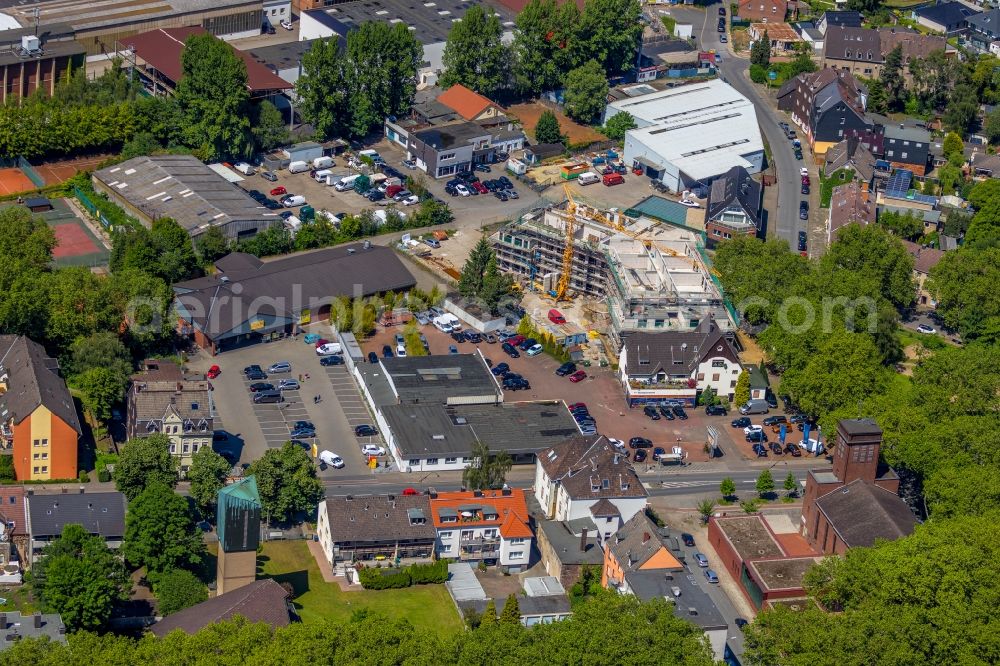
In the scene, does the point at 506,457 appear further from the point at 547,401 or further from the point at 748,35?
the point at 748,35

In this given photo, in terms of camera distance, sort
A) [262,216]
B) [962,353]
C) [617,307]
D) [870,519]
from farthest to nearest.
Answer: [262,216] → [617,307] → [962,353] → [870,519]

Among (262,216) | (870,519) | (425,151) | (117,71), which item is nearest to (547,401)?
(870,519)

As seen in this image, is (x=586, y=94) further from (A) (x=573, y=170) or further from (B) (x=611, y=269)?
(B) (x=611, y=269)

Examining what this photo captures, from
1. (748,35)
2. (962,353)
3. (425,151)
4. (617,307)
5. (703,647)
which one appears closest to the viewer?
(703,647)

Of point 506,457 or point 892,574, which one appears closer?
point 892,574

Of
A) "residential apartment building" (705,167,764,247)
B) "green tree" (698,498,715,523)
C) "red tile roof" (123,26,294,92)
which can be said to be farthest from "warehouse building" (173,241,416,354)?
"green tree" (698,498,715,523)
